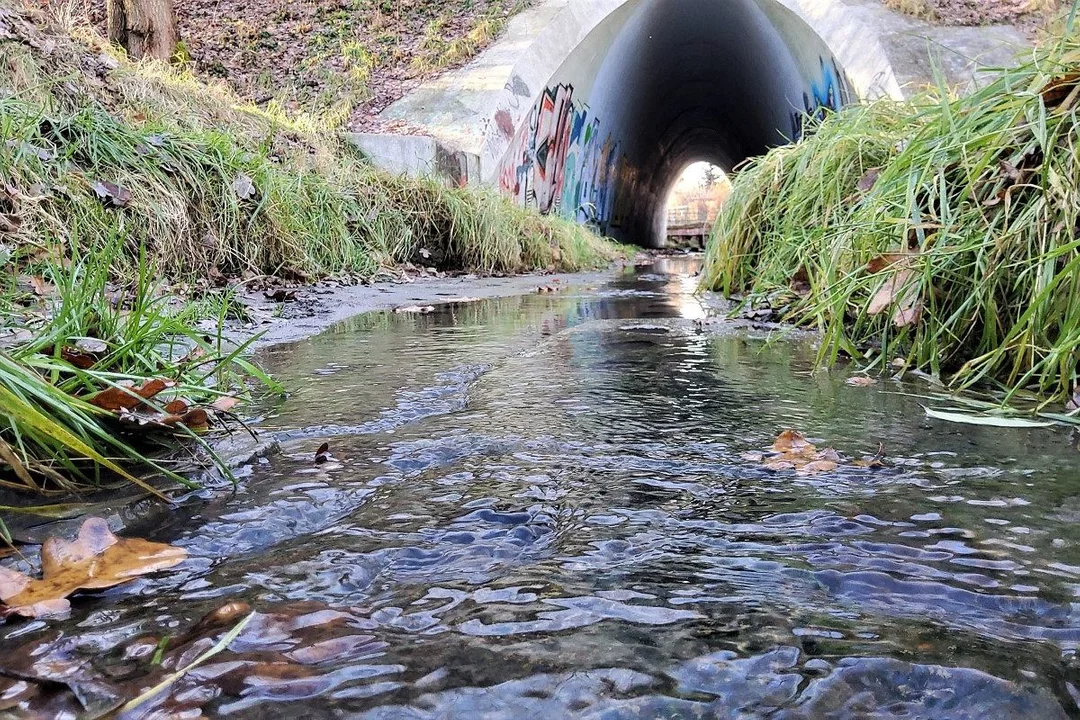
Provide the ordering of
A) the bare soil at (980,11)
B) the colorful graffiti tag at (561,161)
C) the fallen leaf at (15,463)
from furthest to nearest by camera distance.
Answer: the colorful graffiti tag at (561,161), the bare soil at (980,11), the fallen leaf at (15,463)

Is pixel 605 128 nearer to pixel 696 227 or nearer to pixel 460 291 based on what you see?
pixel 460 291

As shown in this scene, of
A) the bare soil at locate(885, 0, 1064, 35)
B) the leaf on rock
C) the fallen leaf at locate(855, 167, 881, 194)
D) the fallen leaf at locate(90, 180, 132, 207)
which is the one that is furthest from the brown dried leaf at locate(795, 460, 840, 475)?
the bare soil at locate(885, 0, 1064, 35)

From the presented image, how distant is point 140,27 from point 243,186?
5636 mm

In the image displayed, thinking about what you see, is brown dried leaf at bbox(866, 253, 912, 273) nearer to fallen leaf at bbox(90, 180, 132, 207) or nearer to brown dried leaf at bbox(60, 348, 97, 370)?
brown dried leaf at bbox(60, 348, 97, 370)

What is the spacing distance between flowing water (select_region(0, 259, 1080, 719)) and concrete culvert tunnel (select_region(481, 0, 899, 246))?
24.0 ft

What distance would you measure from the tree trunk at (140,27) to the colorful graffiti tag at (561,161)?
455cm

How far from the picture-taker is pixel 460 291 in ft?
17.7

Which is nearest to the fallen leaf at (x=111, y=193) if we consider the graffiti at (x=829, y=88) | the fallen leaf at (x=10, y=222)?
the fallen leaf at (x=10, y=222)

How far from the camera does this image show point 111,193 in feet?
11.3

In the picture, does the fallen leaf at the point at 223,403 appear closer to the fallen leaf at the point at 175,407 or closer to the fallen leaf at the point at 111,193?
the fallen leaf at the point at 175,407

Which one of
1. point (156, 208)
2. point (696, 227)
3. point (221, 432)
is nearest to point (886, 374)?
point (221, 432)

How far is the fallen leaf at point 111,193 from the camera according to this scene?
340 centimetres

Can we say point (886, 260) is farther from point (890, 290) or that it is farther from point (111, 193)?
point (111, 193)

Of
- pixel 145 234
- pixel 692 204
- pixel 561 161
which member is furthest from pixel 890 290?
pixel 692 204
